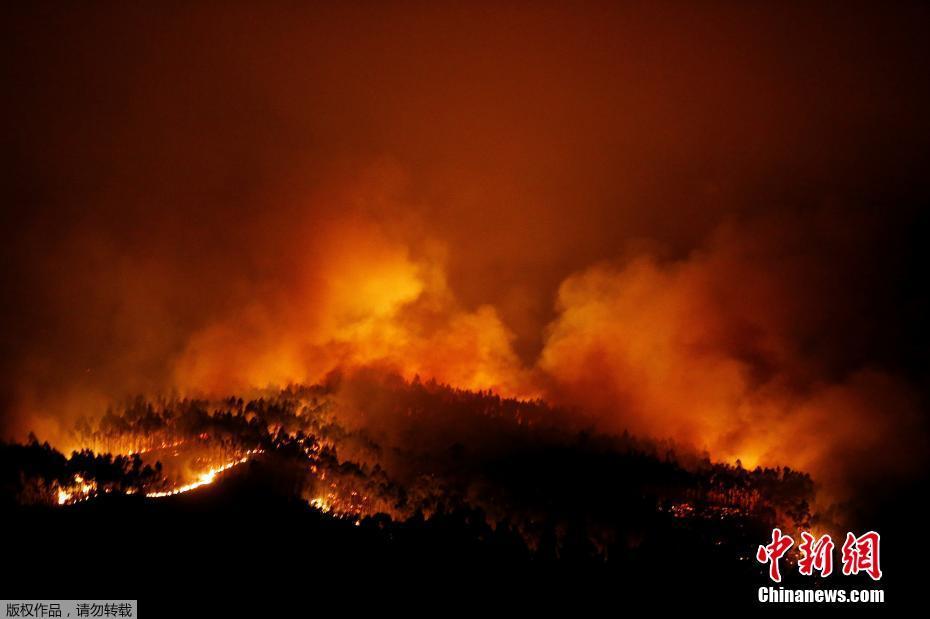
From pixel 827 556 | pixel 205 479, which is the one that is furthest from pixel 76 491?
pixel 827 556

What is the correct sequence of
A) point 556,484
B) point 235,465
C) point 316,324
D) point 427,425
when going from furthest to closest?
point 316,324, point 427,425, point 556,484, point 235,465

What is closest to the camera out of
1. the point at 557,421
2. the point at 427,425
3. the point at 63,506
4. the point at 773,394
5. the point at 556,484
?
the point at 63,506

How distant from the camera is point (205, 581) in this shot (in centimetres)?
1495

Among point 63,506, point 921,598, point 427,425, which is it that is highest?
point 427,425

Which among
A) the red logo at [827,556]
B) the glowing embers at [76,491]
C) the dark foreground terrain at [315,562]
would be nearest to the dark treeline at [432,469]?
the glowing embers at [76,491]

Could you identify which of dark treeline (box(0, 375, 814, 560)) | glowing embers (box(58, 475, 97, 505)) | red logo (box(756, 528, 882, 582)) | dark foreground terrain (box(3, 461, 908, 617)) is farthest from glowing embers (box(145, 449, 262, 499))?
red logo (box(756, 528, 882, 582))

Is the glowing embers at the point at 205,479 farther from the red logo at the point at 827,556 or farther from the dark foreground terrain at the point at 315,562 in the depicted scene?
the red logo at the point at 827,556

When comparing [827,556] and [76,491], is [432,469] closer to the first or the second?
[76,491]

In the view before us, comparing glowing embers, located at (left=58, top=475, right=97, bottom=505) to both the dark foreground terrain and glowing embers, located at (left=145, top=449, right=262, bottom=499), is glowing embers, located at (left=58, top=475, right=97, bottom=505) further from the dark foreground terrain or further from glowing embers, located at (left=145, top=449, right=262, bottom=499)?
glowing embers, located at (left=145, top=449, right=262, bottom=499)

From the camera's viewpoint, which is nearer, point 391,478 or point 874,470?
point 391,478

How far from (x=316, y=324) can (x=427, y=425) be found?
9.87 meters

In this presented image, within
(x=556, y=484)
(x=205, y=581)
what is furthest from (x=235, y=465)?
(x=556, y=484)

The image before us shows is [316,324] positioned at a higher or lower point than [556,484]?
higher

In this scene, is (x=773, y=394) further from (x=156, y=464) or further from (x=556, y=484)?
(x=156, y=464)
